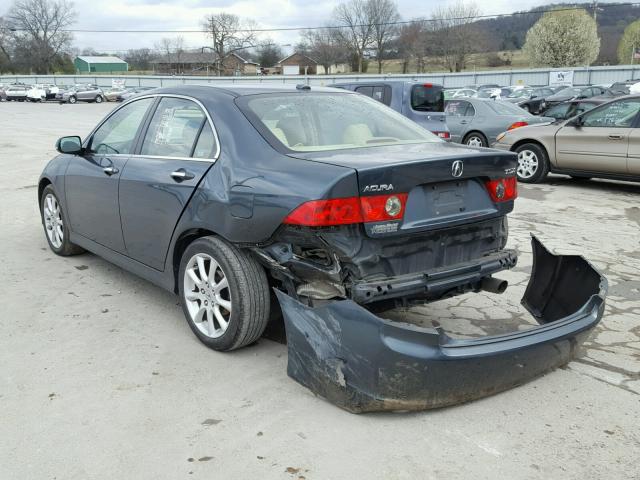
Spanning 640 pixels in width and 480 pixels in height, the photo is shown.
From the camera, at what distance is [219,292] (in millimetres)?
3590

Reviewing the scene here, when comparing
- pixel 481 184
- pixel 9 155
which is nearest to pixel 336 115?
pixel 481 184

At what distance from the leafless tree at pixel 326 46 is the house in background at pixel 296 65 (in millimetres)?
2065

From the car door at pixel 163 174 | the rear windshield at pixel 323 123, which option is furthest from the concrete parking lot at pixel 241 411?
the rear windshield at pixel 323 123

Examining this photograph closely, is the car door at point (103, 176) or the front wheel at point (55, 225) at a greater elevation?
the car door at point (103, 176)

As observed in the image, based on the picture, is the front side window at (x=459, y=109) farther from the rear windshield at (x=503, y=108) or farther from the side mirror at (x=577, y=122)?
the side mirror at (x=577, y=122)

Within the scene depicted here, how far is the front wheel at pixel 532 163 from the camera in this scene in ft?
33.4

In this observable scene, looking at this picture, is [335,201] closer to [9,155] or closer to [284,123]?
[284,123]

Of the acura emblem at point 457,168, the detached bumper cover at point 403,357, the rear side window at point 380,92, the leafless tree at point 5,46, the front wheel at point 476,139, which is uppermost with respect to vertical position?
the leafless tree at point 5,46

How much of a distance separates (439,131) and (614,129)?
3.26m

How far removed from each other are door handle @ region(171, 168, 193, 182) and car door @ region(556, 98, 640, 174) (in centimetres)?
743

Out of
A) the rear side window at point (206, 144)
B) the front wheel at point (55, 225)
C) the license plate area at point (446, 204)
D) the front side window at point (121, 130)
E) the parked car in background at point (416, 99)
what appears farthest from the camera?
the parked car in background at point (416, 99)

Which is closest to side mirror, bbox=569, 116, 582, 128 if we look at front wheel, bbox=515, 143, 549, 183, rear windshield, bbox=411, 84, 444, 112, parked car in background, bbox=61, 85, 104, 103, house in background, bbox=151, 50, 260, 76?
front wheel, bbox=515, 143, 549, 183

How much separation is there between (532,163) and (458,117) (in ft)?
11.7

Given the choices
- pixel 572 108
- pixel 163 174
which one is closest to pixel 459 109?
pixel 572 108
